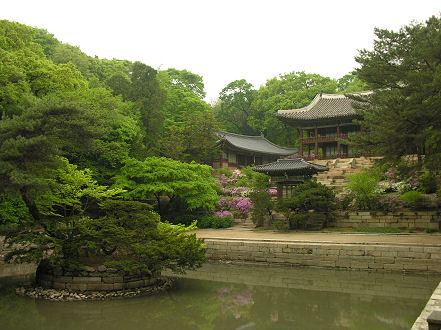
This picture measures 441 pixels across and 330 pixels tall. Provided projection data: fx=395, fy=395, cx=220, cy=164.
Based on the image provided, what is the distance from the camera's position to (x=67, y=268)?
1156 centimetres

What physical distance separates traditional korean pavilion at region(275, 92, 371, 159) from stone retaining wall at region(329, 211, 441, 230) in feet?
49.3

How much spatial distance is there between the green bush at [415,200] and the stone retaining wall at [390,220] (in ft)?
1.57

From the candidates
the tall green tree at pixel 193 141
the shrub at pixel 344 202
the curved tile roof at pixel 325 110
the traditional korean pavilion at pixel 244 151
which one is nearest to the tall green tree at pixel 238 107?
the traditional korean pavilion at pixel 244 151

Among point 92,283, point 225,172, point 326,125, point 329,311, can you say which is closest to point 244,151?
point 225,172

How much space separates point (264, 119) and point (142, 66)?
21.8m

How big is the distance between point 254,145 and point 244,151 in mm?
2581

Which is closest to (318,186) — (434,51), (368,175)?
(368,175)

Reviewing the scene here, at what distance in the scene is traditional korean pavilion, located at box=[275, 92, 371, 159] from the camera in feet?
115

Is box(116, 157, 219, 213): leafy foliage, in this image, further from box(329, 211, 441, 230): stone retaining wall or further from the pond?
the pond

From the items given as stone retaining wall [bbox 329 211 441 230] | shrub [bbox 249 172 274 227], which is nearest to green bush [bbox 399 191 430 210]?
stone retaining wall [bbox 329 211 441 230]

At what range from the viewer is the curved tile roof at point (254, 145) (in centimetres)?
3692

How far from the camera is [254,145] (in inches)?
1554

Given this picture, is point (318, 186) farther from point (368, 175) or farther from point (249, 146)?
point (249, 146)

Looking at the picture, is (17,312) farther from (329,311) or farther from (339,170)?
(339,170)
